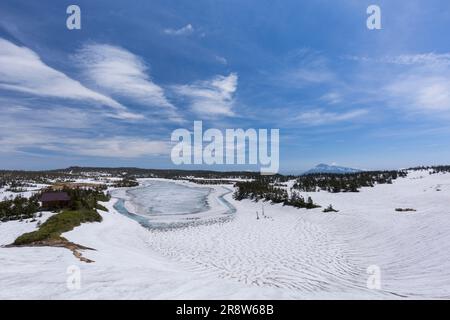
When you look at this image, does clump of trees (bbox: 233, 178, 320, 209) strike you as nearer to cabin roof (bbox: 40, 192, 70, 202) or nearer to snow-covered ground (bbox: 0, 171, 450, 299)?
snow-covered ground (bbox: 0, 171, 450, 299)

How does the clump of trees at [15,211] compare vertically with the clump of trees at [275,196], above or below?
below

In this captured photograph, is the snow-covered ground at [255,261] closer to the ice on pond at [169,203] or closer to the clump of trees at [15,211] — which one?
the clump of trees at [15,211]

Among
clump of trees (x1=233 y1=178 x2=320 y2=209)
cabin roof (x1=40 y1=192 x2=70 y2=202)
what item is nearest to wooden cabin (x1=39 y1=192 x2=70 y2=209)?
cabin roof (x1=40 y1=192 x2=70 y2=202)

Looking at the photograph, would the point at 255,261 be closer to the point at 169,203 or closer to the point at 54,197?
the point at 54,197

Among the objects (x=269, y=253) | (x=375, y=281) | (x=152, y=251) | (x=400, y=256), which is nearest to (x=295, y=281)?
(x=375, y=281)

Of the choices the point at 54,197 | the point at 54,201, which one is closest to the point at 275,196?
the point at 54,201

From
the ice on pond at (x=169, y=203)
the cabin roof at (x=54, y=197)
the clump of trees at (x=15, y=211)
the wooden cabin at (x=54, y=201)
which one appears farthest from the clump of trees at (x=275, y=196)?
the clump of trees at (x=15, y=211)

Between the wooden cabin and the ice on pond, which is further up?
the wooden cabin

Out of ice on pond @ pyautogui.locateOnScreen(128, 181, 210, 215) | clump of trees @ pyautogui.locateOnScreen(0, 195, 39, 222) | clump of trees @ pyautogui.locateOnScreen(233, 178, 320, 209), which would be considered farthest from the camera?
ice on pond @ pyautogui.locateOnScreen(128, 181, 210, 215)
